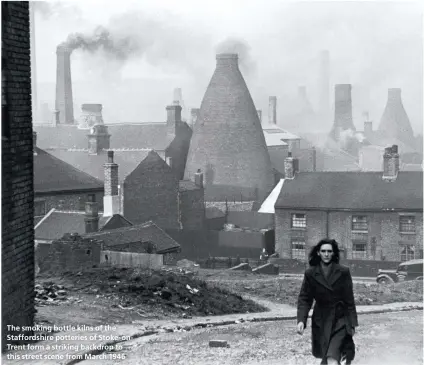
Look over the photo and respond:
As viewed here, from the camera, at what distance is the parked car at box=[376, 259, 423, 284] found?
31.0 m

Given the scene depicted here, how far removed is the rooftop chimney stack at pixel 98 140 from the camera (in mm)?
46750

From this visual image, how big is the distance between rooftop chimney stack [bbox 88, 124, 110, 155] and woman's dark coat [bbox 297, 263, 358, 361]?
129ft

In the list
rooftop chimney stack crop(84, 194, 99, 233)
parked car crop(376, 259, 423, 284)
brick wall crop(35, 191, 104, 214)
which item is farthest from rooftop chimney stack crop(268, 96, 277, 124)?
rooftop chimney stack crop(84, 194, 99, 233)

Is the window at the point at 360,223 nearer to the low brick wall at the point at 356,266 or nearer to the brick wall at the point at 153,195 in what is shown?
the low brick wall at the point at 356,266

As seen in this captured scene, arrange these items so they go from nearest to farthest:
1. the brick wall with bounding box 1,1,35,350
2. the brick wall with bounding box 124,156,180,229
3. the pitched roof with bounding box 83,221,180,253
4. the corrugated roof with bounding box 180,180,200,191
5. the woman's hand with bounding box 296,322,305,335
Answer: the woman's hand with bounding box 296,322,305,335 → the brick wall with bounding box 1,1,35,350 → the pitched roof with bounding box 83,221,180,253 → the brick wall with bounding box 124,156,180,229 → the corrugated roof with bounding box 180,180,200,191

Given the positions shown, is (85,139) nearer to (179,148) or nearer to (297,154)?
(179,148)

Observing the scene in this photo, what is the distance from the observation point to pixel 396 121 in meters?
75.4

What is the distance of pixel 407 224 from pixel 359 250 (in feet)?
8.27

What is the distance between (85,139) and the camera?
59188 mm

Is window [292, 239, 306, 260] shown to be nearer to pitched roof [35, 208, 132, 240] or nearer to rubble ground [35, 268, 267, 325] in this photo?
pitched roof [35, 208, 132, 240]

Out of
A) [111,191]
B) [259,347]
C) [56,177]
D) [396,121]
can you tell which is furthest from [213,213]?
[259,347]

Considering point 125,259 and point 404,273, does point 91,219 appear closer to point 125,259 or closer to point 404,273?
point 125,259

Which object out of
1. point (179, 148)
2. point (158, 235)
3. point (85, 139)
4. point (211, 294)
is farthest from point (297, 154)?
point (211, 294)

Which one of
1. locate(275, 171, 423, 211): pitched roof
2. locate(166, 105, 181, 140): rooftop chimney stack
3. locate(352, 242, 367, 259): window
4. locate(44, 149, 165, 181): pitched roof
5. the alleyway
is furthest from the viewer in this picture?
locate(166, 105, 181, 140): rooftop chimney stack
